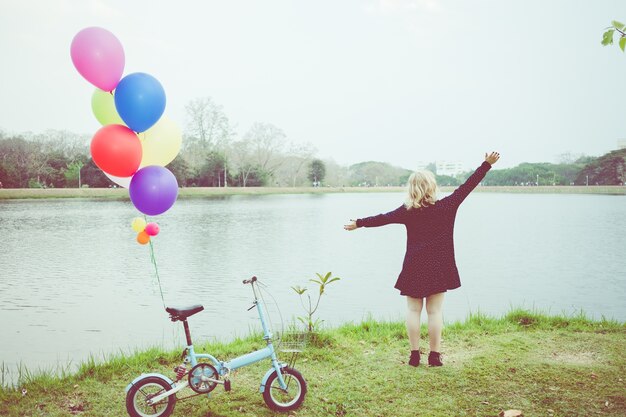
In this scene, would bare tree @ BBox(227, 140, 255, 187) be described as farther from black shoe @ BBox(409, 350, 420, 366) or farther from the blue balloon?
black shoe @ BBox(409, 350, 420, 366)

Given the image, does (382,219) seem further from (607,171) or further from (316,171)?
(607,171)

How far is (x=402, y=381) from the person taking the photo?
4094 millimetres

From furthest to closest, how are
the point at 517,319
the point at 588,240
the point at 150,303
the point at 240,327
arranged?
the point at 588,240 → the point at 150,303 → the point at 240,327 → the point at 517,319

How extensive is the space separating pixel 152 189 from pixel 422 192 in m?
2.25

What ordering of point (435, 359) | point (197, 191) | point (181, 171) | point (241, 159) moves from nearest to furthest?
point (435, 359)
point (181, 171)
point (197, 191)
point (241, 159)

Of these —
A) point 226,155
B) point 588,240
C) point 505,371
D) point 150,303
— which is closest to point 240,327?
point 150,303

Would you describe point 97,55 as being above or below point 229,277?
above

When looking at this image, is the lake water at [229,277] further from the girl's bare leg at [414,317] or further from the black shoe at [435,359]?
the black shoe at [435,359]

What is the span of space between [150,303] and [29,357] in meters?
3.41

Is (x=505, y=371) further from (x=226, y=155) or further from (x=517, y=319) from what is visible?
(x=226, y=155)

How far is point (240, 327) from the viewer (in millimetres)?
8133

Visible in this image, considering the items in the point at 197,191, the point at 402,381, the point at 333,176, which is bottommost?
the point at 402,381

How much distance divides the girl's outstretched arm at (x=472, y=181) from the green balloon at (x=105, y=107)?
2.90 m

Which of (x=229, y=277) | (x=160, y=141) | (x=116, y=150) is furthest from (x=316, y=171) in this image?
(x=116, y=150)
